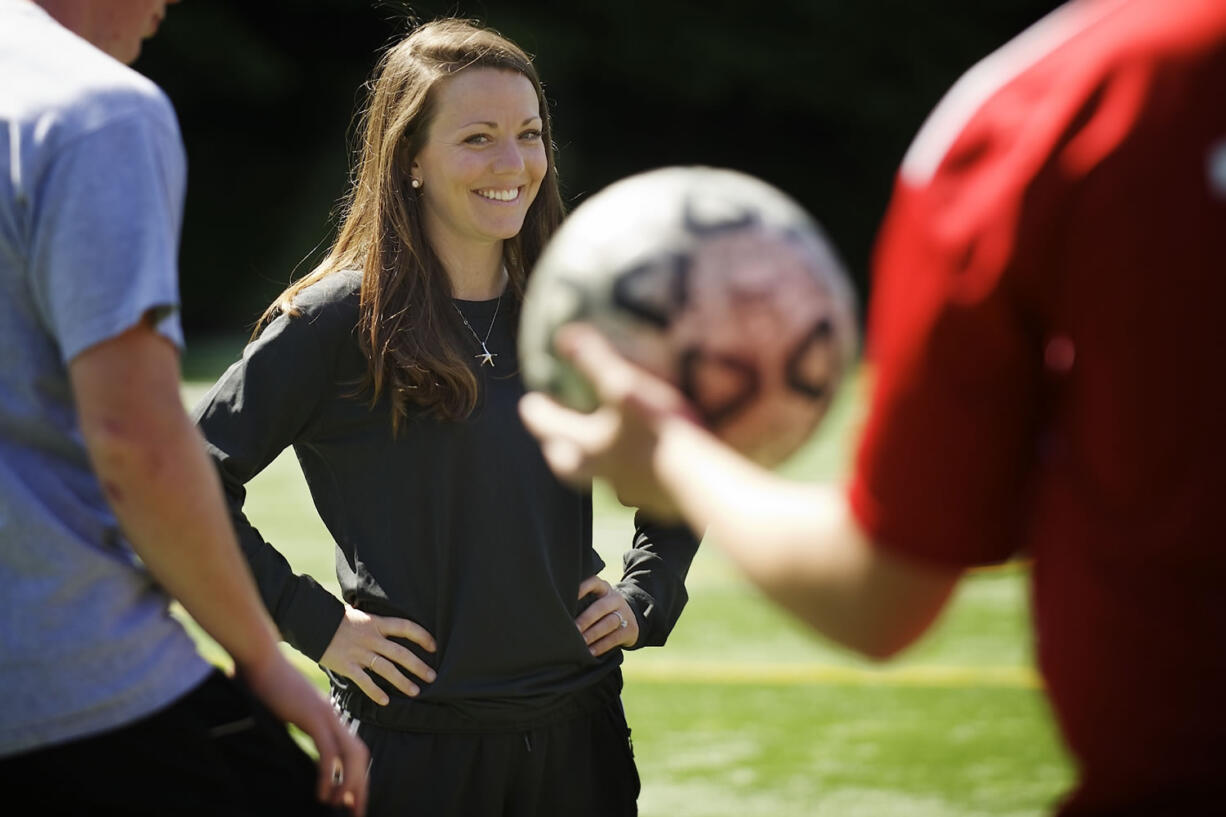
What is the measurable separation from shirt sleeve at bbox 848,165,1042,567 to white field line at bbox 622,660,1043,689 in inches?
232

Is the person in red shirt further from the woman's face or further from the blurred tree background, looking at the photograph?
the blurred tree background

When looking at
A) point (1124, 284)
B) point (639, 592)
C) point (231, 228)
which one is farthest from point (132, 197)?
point (231, 228)

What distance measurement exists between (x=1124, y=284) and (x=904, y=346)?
7.8 inches

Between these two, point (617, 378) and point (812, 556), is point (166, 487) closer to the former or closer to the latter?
point (617, 378)

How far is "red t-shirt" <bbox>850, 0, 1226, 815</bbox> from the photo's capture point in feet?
4.09

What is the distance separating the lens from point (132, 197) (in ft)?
6.01

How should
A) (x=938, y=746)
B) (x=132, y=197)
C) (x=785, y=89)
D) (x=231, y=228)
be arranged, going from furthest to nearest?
(x=785, y=89) < (x=231, y=228) < (x=938, y=746) < (x=132, y=197)

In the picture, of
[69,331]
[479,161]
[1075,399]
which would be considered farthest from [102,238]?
[479,161]

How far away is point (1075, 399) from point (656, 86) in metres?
28.1

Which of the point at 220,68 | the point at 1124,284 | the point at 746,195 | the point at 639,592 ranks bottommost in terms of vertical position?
the point at 220,68

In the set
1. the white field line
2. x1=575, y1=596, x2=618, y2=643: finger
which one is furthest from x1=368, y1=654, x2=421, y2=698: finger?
the white field line

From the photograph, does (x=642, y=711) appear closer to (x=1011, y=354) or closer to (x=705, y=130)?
(x=1011, y=354)

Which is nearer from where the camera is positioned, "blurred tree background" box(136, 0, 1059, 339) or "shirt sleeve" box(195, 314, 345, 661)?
"shirt sleeve" box(195, 314, 345, 661)

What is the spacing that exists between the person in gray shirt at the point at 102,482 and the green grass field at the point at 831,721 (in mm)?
2529
